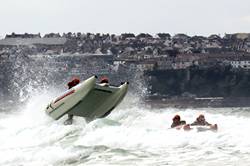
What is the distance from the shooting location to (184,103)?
108 m

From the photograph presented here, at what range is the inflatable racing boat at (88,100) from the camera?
67.6 ft

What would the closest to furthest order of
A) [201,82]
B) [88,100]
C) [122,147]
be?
[122,147]
[88,100]
[201,82]

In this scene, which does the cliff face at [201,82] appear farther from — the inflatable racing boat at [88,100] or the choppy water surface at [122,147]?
the choppy water surface at [122,147]

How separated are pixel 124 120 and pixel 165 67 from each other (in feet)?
353

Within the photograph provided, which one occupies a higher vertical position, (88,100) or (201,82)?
(88,100)

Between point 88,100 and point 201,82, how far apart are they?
340ft

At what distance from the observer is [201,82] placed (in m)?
124

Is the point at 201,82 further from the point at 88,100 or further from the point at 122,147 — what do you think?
the point at 122,147

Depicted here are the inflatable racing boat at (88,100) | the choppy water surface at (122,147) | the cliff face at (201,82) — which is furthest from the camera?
the cliff face at (201,82)

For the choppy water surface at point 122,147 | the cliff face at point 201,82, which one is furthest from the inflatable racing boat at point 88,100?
the cliff face at point 201,82

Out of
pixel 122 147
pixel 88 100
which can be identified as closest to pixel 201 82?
pixel 88 100

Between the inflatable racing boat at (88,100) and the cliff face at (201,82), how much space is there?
306 feet

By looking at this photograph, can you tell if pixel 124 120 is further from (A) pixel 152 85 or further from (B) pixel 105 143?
(A) pixel 152 85

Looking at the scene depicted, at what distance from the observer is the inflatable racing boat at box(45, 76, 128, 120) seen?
67.6ft
